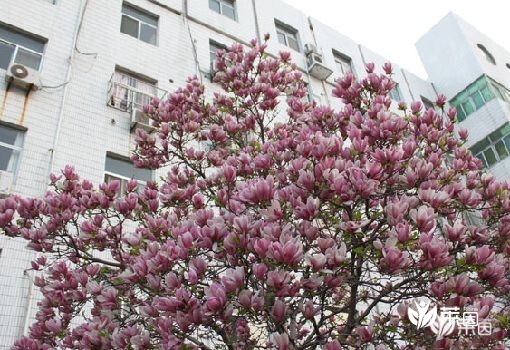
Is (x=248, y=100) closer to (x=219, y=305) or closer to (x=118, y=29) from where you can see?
(x=219, y=305)

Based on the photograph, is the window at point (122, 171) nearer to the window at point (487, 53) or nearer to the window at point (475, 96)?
the window at point (475, 96)

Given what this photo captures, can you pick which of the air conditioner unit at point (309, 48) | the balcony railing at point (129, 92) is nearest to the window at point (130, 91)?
the balcony railing at point (129, 92)

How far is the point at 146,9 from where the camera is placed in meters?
11.6

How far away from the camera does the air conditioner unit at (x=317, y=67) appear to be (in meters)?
13.7

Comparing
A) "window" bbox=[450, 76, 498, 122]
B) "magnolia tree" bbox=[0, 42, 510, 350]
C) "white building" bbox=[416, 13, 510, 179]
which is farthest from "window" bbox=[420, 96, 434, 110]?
"magnolia tree" bbox=[0, 42, 510, 350]

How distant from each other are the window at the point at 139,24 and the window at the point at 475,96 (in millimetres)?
11307

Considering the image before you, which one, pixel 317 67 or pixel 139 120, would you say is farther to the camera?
pixel 317 67

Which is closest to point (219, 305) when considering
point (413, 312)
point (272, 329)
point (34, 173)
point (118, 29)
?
point (272, 329)

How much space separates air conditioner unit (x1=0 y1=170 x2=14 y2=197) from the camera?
661 cm

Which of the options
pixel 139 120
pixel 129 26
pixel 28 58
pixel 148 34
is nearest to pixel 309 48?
pixel 148 34

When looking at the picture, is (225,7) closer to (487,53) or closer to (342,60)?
(342,60)

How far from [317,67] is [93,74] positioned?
23.3ft

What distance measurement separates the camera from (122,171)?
8.38m

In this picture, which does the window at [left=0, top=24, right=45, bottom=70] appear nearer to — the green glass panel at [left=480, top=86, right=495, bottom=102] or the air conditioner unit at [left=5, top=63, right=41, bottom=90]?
the air conditioner unit at [left=5, top=63, right=41, bottom=90]
